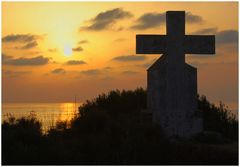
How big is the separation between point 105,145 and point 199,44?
620cm

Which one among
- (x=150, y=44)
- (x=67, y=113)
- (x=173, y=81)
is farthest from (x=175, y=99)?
(x=67, y=113)

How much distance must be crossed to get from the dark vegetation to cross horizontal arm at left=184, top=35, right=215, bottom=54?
110 inches

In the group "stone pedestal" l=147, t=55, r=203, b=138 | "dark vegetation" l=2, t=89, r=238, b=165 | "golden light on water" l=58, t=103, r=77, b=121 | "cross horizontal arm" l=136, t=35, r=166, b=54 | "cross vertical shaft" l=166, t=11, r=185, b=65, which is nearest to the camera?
"dark vegetation" l=2, t=89, r=238, b=165

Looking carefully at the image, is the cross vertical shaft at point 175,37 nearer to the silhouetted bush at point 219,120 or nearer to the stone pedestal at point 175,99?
the stone pedestal at point 175,99

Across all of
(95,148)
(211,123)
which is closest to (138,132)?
(95,148)

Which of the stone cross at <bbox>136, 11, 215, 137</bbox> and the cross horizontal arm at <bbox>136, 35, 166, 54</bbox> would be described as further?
the cross horizontal arm at <bbox>136, 35, 166, 54</bbox>

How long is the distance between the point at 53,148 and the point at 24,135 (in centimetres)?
107

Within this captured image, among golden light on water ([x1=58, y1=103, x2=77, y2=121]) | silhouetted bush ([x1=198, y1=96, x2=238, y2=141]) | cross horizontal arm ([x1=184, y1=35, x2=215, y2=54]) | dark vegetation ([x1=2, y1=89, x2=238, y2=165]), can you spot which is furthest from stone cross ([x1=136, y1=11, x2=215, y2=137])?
golden light on water ([x1=58, y1=103, x2=77, y2=121])

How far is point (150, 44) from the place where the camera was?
18859 millimetres

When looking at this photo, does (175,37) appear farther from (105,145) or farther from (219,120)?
(105,145)

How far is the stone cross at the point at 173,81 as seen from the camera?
18406 millimetres

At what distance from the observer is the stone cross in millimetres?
18406

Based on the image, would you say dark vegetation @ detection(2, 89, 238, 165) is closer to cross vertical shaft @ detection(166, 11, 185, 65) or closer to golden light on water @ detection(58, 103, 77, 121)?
golden light on water @ detection(58, 103, 77, 121)

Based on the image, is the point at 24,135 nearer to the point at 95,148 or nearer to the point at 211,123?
the point at 95,148
